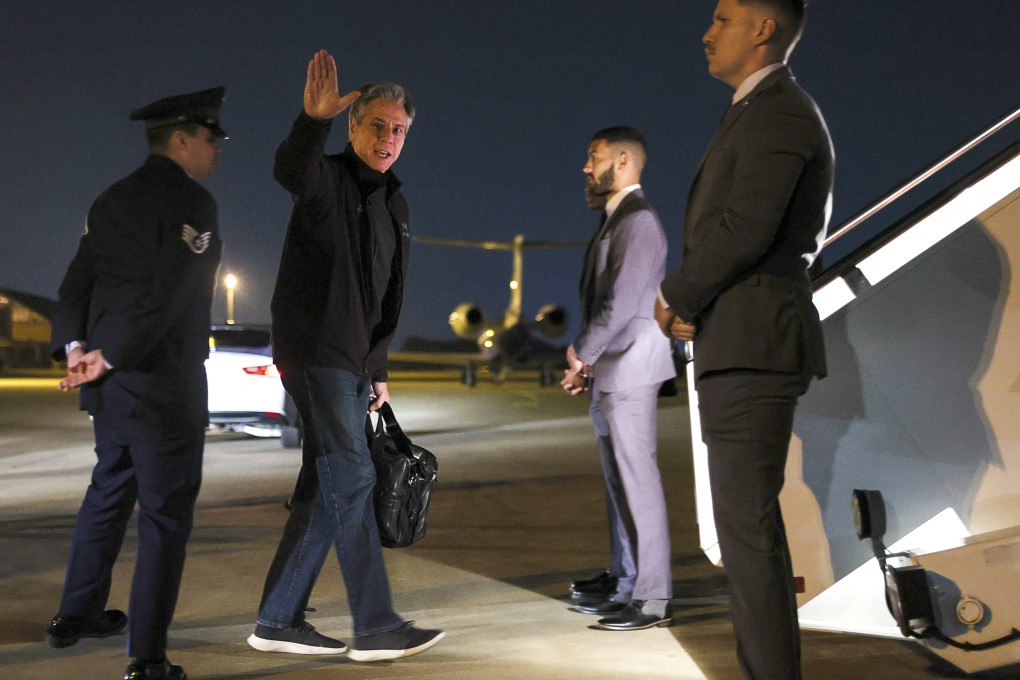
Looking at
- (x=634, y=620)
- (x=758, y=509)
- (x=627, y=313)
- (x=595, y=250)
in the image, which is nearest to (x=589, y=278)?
(x=595, y=250)

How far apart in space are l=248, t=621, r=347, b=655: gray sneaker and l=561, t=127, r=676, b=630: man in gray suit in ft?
3.64

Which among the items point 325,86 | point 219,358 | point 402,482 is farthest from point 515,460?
point 325,86

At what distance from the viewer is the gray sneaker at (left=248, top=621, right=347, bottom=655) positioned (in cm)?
380

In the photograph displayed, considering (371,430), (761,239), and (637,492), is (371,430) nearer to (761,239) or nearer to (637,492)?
(637,492)

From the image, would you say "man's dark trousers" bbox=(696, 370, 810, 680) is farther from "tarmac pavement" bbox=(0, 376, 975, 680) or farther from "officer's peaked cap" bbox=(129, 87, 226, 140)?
"officer's peaked cap" bbox=(129, 87, 226, 140)

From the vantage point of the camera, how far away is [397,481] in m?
3.91

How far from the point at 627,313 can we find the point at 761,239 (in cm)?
168

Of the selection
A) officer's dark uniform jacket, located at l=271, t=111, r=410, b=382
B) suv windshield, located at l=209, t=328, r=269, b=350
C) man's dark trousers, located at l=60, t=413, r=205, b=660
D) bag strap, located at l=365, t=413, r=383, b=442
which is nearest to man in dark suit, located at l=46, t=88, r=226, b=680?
man's dark trousers, located at l=60, t=413, r=205, b=660

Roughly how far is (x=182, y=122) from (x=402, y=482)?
1453mm

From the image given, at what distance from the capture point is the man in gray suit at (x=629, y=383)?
4.34 metres

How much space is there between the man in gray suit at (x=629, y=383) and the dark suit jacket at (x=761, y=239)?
147 centimetres

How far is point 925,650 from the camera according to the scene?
3697 mm

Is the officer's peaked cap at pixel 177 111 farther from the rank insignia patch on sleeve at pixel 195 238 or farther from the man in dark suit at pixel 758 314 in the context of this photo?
the man in dark suit at pixel 758 314

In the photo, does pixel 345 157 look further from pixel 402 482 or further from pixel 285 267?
pixel 402 482
